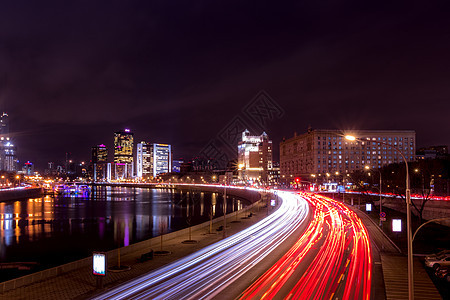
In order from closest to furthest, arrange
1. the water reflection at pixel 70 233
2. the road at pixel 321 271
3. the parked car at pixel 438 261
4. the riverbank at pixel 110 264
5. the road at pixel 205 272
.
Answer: the road at pixel 321 271 < the road at pixel 205 272 < the riverbank at pixel 110 264 < the parked car at pixel 438 261 < the water reflection at pixel 70 233

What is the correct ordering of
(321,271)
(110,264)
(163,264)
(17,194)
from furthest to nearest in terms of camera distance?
1. (17,194)
2. (110,264)
3. (163,264)
4. (321,271)

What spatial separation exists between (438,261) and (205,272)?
1634 cm

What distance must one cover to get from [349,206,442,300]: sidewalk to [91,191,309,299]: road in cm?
871

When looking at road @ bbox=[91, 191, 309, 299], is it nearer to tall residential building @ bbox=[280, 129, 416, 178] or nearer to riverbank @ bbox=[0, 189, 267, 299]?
riverbank @ bbox=[0, 189, 267, 299]

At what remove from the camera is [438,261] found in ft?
84.0

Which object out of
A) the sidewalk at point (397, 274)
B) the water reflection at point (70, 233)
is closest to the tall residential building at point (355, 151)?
the water reflection at point (70, 233)

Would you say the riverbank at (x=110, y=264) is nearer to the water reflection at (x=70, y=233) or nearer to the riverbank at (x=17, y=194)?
the water reflection at (x=70, y=233)

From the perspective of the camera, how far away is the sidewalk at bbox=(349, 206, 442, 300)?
19.8m

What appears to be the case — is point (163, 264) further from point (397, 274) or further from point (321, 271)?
point (397, 274)

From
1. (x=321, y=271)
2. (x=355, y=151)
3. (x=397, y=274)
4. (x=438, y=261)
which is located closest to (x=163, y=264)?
(x=321, y=271)

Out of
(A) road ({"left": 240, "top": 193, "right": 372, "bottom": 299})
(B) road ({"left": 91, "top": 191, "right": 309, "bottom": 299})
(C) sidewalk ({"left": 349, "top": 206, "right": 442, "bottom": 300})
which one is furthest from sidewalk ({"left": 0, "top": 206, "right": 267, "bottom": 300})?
(C) sidewalk ({"left": 349, "top": 206, "right": 442, "bottom": 300})

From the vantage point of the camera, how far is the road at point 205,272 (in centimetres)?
1988

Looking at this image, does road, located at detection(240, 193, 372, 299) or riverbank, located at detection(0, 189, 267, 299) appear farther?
riverbank, located at detection(0, 189, 267, 299)

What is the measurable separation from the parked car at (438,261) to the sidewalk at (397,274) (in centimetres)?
63
